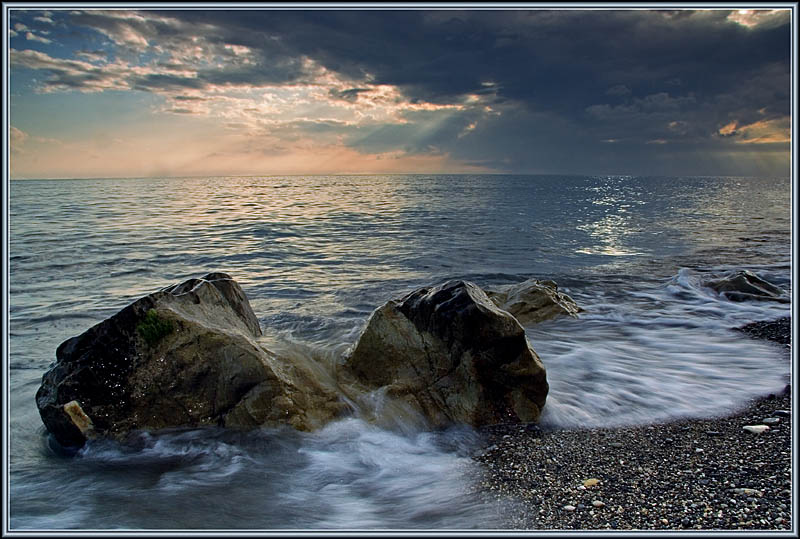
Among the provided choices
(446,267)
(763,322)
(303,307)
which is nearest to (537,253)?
(446,267)

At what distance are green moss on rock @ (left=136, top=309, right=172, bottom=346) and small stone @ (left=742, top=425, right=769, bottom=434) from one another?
6.64 m

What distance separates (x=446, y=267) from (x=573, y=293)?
191 inches

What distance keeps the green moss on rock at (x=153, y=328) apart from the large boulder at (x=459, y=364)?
2359 millimetres

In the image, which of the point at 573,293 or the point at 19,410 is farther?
the point at 573,293

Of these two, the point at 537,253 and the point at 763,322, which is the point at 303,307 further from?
the point at 537,253

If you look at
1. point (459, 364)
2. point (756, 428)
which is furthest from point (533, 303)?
point (756, 428)

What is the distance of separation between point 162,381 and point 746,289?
1298 cm

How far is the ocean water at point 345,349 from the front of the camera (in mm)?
4691

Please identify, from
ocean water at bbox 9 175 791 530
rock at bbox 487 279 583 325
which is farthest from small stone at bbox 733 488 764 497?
rock at bbox 487 279 583 325

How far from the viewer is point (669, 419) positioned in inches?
237

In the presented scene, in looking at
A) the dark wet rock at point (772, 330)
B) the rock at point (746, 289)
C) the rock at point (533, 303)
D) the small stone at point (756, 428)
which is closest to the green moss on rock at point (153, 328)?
the small stone at point (756, 428)

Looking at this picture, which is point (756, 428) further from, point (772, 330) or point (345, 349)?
point (345, 349)

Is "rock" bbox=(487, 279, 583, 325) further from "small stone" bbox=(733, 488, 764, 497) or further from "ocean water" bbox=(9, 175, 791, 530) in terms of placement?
"small stone" bbox=(733, 488, 764, 497)

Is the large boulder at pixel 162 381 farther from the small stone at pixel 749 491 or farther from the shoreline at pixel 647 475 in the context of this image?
the small stone at pixel 749 491
